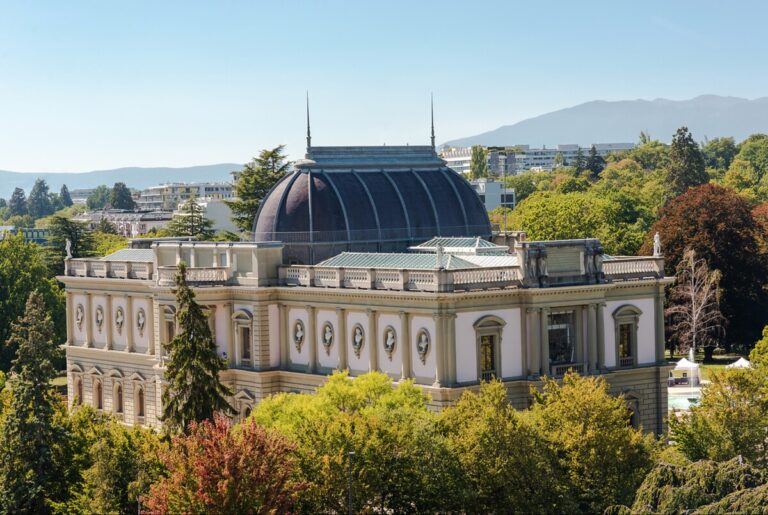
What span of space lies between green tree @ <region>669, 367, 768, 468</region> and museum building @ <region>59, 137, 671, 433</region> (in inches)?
245

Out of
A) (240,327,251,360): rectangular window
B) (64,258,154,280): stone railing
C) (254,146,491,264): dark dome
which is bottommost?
(240,327,251,360): rectangular window

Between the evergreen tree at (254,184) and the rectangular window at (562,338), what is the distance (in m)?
56.4

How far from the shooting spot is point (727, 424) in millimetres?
64875

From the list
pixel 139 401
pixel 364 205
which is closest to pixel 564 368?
pixel 364 205

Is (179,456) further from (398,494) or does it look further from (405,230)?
(405,230)

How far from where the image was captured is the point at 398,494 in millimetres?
56344

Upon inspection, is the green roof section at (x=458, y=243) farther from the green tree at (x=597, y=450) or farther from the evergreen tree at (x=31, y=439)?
the evergreen tree at (x=31, y=439)

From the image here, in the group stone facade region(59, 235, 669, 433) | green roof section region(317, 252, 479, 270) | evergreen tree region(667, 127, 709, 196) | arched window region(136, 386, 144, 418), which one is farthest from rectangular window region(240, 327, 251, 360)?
evergreen tree region(667, 127, 709, 196)

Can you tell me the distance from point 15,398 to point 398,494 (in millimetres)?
17984

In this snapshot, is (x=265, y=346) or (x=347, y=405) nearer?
(x=347, y=405)

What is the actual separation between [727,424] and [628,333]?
32.2 feet

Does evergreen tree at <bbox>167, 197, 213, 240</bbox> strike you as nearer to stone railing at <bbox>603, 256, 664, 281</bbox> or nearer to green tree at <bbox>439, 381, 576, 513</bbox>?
stone railing at <bbox>603, 256, 664, 281</bbox>

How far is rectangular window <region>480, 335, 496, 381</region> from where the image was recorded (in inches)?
2712

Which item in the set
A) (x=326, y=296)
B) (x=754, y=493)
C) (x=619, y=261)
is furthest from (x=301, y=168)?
(x=754, y=493)
